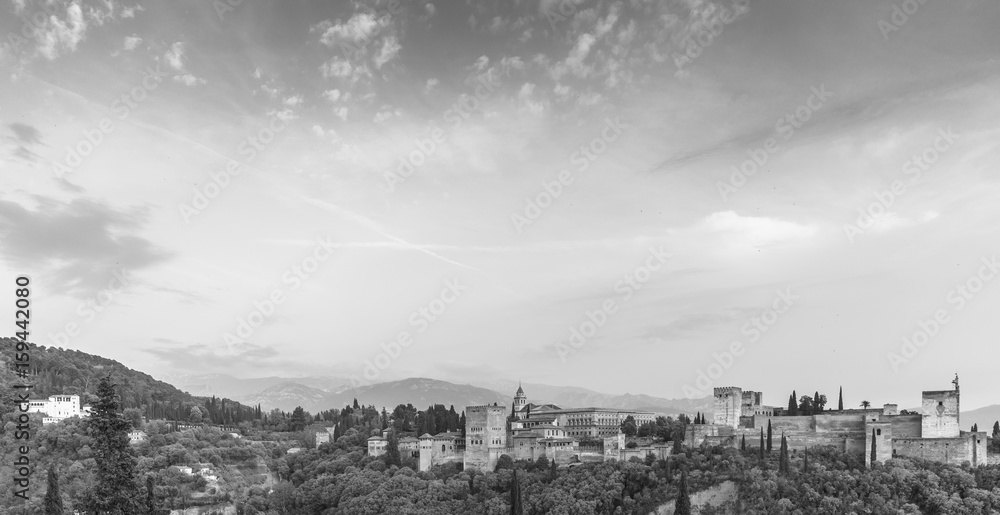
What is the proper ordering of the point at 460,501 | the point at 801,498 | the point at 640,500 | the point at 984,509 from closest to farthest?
the point at 984,509 → the point at 801,498 → the point at 640,500 → the point at 460,501

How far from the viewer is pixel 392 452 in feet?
182

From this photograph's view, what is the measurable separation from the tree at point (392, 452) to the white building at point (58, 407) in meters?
27.6

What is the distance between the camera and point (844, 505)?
39781 mm

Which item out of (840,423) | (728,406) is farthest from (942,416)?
(728,406)

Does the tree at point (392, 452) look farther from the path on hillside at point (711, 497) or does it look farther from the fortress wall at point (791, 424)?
the fortress wall at point (791, 424)

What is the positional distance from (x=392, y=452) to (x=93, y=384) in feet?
154

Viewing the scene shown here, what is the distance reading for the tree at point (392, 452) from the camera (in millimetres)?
55156

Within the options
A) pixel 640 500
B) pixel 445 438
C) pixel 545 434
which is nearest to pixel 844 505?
pixel 640 500

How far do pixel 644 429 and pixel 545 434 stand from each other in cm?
710

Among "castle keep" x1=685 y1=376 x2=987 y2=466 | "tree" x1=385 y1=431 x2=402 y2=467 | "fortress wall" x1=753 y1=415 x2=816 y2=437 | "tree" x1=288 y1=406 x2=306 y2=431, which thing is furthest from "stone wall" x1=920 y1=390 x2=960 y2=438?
"tree" x1=288 y1=406 x2=306 y2=431

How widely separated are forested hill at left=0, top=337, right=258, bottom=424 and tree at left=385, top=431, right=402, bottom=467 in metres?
26.5

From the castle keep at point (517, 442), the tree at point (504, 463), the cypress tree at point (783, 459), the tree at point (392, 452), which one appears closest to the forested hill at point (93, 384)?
the tree at point (392, 452)

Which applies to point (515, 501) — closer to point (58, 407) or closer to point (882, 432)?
point (882, 432)

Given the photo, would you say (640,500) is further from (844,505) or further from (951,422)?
(951,422)
